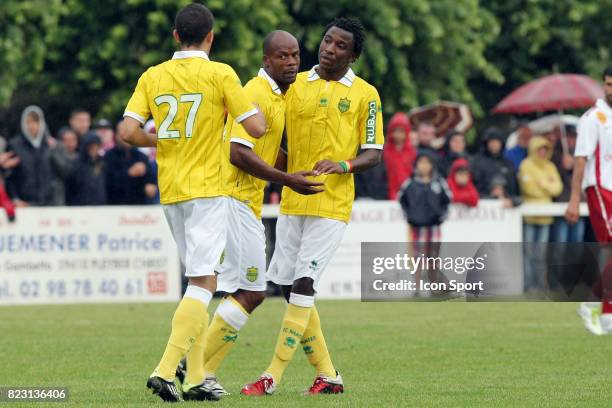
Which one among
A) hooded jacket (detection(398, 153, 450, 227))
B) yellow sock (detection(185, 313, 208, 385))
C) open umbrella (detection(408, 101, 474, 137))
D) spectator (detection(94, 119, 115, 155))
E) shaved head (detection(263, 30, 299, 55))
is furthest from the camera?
open umbrella (detection(408, 101, 474, 137))

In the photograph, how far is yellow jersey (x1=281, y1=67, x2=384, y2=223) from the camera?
10.7 meters

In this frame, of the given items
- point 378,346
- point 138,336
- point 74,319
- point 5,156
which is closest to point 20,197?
point 5,156

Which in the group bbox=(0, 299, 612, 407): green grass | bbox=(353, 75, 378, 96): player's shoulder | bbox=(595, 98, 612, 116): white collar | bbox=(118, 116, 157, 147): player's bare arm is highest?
bbox=(353, 75, 378, 96): player's shoulder

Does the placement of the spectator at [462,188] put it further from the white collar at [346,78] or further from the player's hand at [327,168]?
the player's hand at [327,168]

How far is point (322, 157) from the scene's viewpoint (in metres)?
10.7

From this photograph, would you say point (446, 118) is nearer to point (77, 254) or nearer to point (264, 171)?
point (77, 254)

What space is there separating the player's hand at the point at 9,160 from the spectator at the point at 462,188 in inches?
242

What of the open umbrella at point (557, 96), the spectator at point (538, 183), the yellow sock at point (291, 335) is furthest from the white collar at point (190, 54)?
the open umbrella at point (557, 96)

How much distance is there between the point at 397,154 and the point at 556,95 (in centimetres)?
422

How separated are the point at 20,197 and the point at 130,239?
1.75m

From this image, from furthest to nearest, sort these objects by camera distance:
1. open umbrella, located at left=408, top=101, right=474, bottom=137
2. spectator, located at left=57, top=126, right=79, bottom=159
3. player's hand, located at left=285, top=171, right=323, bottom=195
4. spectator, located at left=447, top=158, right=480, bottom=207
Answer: open umbrella, located at left=408, top=101, right=474, bottom=137
spectator, located at left=447, top=158, right=480, bottom=207
spectator, located at left=57, top=126, right=79, bottom=159
player's hand, located at left=285, top=171, right=323, bottom=195

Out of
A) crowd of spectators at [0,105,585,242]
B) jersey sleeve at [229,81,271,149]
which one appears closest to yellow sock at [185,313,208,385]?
jersey sleeve at [229,81,271,149]

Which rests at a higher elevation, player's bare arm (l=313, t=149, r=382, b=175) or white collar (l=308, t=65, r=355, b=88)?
white collar (l=308, t=65, r=355, b=88)

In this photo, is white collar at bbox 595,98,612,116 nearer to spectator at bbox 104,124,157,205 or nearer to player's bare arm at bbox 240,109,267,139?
player's bare arm at bbox 240,109,267,139
